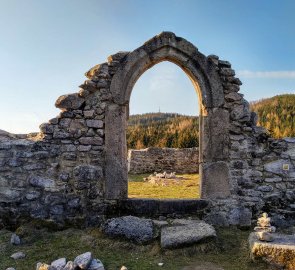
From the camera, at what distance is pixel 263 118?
851 inches

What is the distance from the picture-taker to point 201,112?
568cm

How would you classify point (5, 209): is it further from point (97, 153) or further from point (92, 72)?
point (92, 72)

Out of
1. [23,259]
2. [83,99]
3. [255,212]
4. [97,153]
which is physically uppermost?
[83,99]

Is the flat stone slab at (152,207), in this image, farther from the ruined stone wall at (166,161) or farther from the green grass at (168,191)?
the ruined stone wall at (166,161)

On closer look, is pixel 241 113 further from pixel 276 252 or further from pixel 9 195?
pixel 9 195

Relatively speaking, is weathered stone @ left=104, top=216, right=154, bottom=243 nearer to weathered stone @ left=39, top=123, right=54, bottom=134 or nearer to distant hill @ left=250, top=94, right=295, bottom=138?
weathered stone @ left=39, top=123, right=54, bottom=134

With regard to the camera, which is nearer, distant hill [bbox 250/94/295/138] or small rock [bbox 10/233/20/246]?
small rock [bbox 10/233/20/246]

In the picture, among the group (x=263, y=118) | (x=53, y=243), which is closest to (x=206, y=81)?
(x=53, y=243)

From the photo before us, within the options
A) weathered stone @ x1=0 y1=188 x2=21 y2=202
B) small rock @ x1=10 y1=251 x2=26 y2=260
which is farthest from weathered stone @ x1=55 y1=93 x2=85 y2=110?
small rock @ x1=10 y1=251 x2=26 y2=260

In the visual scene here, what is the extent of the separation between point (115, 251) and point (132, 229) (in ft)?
1.23

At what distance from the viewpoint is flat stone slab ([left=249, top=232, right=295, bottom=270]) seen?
393 centimetres

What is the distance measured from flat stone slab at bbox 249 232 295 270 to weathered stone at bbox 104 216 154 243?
4.53 ft

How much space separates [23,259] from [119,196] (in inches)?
65.4

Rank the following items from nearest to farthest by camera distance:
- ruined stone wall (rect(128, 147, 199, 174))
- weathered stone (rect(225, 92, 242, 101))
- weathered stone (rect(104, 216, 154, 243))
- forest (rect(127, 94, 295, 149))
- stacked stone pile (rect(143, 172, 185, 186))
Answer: weathered stone (rect(104, 216, 154, 243)) → weathered stone (rect(225, 92, 242, 101)) → stacked stone pile (rect(143, 172, 185, 186)) → ruined stone wall (rect(128, 147, 199, 174)) → forest (rect(127, 94, 295, 149))
